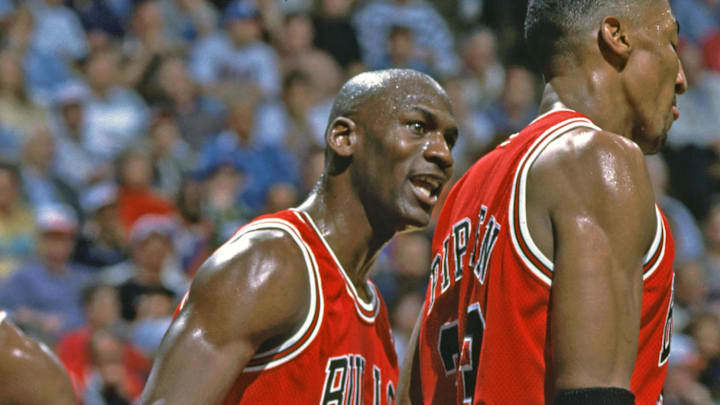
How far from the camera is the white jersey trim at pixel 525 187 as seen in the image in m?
2.15

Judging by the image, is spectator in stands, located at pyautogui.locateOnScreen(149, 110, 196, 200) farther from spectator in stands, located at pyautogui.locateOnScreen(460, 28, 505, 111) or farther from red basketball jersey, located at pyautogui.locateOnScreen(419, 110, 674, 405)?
red basketball jersey, located at pyautogui.locateOnScreen(419, 110, 674, 405)

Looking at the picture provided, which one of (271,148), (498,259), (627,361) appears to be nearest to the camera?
(627,361)

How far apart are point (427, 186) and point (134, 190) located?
16.7 feet

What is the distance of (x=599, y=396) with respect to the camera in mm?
1966

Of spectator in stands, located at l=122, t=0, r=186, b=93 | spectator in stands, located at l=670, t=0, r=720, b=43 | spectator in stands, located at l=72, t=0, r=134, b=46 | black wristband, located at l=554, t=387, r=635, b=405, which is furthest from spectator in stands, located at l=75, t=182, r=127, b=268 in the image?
spectator in stands, located at l=670, t=0, r=720, b=43

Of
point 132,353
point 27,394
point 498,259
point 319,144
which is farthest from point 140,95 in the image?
point 498,259

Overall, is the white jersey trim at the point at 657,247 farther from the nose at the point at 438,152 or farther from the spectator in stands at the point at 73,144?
the spectator in stands at the point at 73,144

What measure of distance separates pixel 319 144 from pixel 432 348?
6.07 m

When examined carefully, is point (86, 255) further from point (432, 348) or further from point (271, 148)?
point (432, 348)

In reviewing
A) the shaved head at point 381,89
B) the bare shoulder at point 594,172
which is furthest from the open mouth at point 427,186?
the bare shoulder at point 594,172

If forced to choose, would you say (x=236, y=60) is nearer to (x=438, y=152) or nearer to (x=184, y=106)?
(x=184, y=106)

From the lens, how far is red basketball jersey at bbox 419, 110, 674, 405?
2162 millimetres

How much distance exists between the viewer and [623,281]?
6.68 feet

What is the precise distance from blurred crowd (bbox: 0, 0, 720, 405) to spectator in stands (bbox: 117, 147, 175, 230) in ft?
0.05
